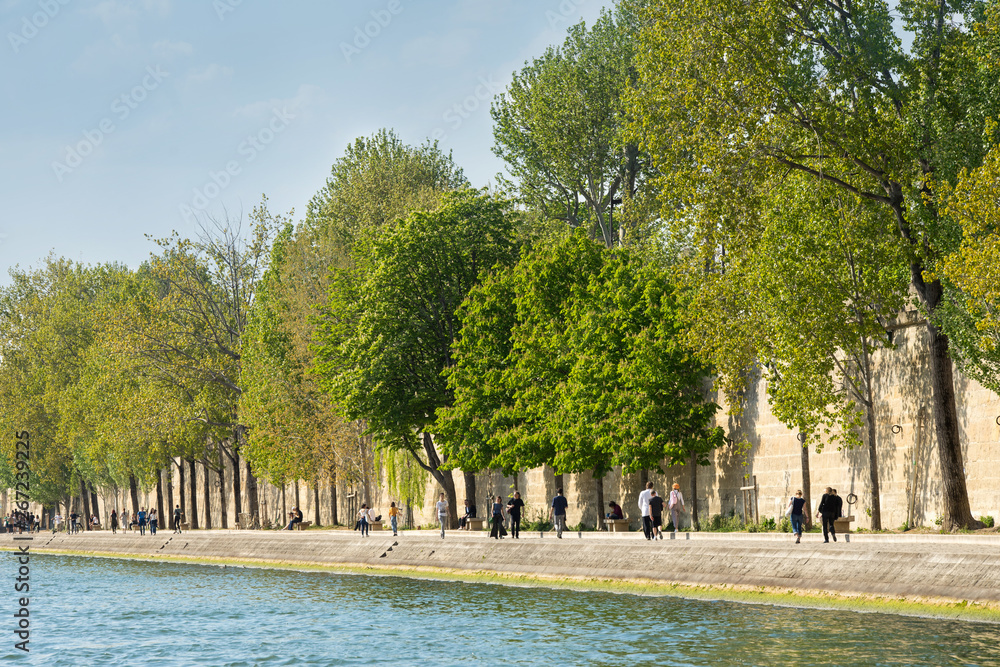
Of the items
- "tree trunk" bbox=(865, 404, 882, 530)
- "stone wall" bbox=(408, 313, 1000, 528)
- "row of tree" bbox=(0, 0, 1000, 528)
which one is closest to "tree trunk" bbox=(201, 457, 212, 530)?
"row of tree" bbox=(0, 0, 1000, 528)

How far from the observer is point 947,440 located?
93.5 ft

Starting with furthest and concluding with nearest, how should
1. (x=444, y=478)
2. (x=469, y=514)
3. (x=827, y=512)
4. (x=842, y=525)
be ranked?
(x=444, y=478) < (x=469, y=514) < (x=842, y=525) < (x=827, y=512)

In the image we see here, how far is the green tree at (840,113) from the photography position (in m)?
27.7

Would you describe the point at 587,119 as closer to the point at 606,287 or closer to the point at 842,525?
the point at 606,287

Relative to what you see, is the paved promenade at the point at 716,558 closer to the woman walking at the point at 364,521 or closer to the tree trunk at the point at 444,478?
the woman walking at the point at 364,521

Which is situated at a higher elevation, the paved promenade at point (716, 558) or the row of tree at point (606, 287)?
the row of tree at point (606, 287)

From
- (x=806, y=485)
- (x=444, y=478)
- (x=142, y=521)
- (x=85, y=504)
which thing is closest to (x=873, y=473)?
(x=806, y=485)

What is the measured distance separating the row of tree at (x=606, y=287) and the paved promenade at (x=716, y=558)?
3.90 m

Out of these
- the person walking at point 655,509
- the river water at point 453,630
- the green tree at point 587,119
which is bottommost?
the river water at point 453,630

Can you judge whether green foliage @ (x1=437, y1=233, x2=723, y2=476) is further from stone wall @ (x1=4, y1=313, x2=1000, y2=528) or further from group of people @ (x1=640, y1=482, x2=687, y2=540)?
group of people @ (x1=640, y1=482, x2=687, y2=540)

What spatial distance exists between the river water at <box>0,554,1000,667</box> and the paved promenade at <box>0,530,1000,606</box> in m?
0.90

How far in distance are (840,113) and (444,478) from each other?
85.4 feet

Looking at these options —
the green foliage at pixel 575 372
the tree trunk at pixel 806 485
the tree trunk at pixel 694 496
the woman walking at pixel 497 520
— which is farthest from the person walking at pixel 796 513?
the woman walking at pixel 497 520

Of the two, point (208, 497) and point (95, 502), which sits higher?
point (208, 497)
